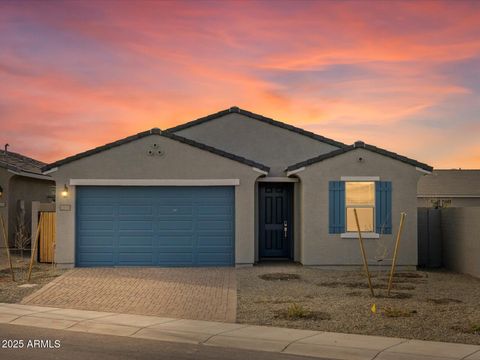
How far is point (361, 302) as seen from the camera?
44.8 ft

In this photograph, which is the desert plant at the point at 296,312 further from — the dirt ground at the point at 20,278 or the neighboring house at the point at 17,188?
the neighboring house at the point at 17,188

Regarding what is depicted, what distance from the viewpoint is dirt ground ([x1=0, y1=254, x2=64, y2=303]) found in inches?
579

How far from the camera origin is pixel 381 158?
19906 mm

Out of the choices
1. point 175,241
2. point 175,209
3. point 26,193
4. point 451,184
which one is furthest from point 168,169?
point 451,184

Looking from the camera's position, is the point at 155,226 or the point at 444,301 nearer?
the point at 444,301

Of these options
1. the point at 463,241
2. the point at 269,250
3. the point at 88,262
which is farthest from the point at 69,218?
the point at 463,241

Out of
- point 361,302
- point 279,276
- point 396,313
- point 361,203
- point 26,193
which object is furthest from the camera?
point 26,193

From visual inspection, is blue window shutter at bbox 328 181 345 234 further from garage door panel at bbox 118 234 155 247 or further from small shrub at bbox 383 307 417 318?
small shrub at bbox 383 307 417 318

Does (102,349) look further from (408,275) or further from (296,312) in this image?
(408,275)

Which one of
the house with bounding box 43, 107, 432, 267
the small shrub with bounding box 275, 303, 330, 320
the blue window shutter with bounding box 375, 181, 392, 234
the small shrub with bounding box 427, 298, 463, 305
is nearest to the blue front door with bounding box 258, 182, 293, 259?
the house with bounding box 43, 107, 432, 267

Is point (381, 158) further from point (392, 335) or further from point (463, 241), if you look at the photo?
point (392, 335)

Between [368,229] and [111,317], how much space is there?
10092 mm

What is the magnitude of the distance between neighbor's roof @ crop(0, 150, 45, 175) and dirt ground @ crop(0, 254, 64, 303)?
5.53 m

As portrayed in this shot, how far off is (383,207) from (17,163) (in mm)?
17033
